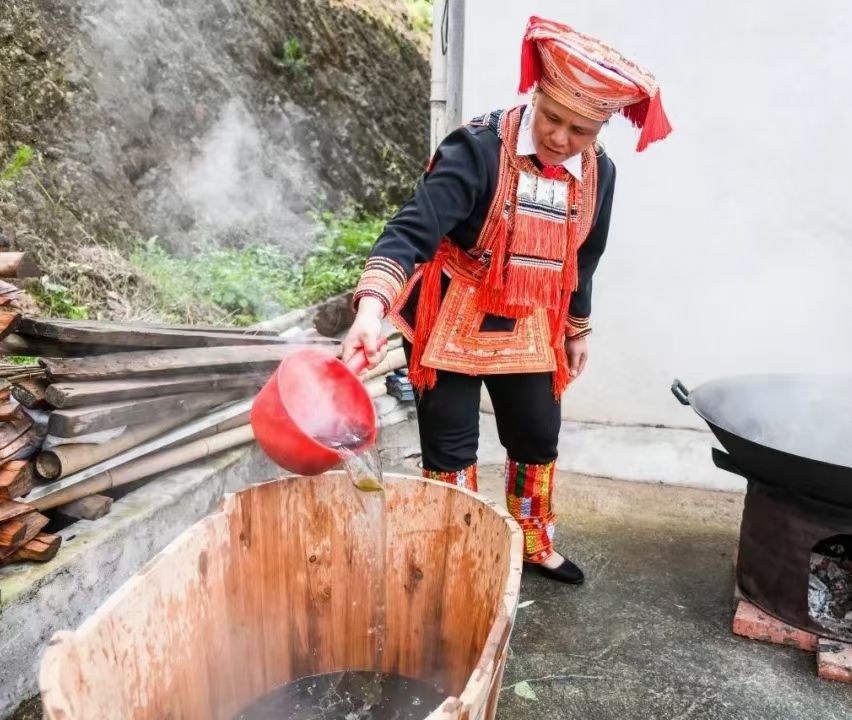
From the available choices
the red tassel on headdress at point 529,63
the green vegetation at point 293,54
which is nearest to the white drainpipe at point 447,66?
the red tassel on headdress at point 529,63

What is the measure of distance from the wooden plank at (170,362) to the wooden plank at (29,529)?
47 cm

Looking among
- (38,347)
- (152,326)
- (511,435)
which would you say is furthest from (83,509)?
(511,435)

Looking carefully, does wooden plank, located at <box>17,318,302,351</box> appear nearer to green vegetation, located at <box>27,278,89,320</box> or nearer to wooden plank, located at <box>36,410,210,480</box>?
wooden plank, located at <box>36,410,210,480</box>

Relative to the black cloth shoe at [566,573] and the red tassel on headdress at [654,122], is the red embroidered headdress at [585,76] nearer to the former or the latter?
the red tassel on headdress at [654,122]

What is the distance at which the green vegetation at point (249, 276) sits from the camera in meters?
5.38

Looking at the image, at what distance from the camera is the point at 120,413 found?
8.93ft

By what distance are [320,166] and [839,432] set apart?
700 centimetres

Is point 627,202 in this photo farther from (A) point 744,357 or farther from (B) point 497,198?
(B) point 497,198

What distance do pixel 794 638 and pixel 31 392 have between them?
120 inches

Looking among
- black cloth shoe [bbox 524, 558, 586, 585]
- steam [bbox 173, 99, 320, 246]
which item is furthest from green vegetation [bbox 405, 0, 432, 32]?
black cloth shoe [bbox 524, 558, 586, 585]

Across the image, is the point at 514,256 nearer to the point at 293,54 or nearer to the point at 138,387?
the point at 138,387

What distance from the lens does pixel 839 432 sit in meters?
3.25

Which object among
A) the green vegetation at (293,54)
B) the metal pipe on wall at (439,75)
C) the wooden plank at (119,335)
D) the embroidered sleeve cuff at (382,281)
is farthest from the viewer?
the green vegetation at (293,54)

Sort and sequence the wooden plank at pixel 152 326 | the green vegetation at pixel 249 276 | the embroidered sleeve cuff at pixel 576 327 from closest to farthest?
the wooden plank at pixel 152 326, the embroidered sleeve cuff at pixel 576 327, the green vegetation at pixel 249 276
